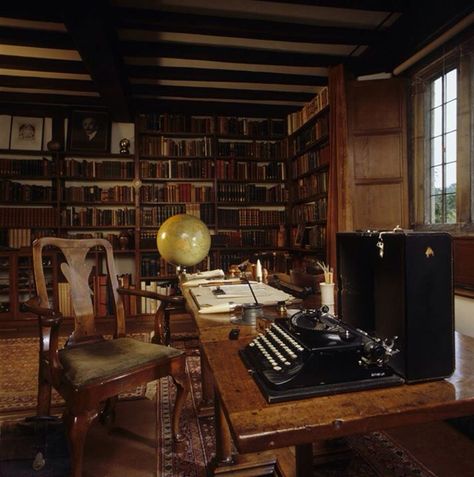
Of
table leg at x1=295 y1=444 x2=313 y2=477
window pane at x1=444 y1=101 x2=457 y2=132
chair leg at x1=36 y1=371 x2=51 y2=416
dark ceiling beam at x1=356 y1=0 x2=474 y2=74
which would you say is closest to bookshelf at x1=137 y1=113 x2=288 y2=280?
dark ceiling beam at x1=356 y1=0 x2=474 y2=74

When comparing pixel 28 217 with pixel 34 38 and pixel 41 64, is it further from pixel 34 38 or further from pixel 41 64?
pixel 34 38

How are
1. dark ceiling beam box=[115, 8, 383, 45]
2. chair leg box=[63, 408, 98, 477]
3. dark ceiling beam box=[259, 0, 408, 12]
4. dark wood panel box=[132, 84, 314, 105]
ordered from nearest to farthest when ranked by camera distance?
chair leg box=[63, 408, 98, 477], dark ceiling beam box=[259, 0, 408, 12], dark ceiling beam box=[115, 8, 383, 45], dark wood panel box=[132, 84, 314, 105]

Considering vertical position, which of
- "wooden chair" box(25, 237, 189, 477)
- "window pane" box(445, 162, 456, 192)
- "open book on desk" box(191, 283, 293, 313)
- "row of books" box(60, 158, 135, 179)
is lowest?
"wooden chair" box(25, 237, 189, 477)

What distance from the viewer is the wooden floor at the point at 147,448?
1.60 metres

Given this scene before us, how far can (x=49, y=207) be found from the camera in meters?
A: 4.55

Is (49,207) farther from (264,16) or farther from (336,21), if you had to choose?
(336,21)

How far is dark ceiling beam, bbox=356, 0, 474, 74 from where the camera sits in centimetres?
259

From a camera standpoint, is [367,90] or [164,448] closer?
[164,448]

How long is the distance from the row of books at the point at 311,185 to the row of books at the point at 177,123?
1.33 meters

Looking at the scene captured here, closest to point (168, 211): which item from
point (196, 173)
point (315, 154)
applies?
point (196, 173)

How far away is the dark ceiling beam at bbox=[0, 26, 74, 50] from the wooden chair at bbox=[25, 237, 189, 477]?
6.85ft

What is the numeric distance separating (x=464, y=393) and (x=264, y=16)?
3092mm

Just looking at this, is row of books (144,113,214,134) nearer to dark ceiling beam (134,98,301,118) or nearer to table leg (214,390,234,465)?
dark ceiling beam (134,98,301,118)

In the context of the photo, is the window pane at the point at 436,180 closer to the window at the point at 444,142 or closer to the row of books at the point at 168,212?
the window at the point at 444,142
